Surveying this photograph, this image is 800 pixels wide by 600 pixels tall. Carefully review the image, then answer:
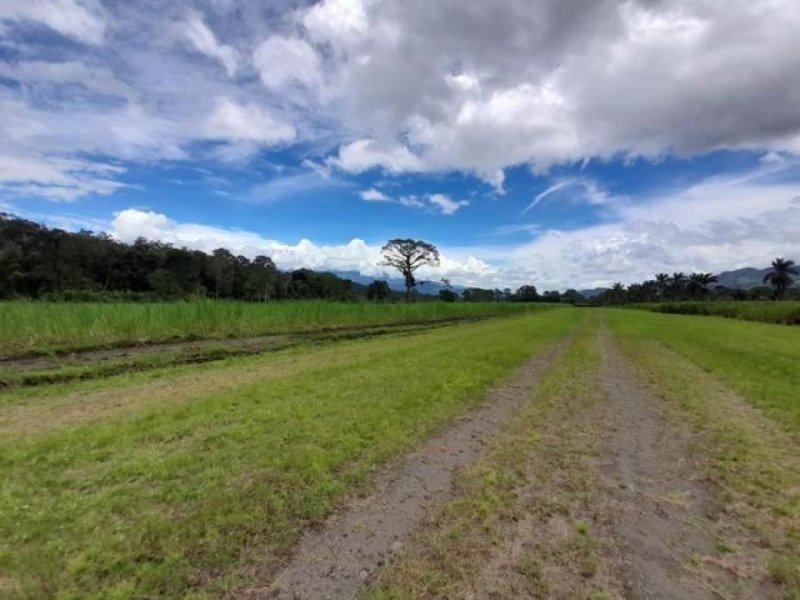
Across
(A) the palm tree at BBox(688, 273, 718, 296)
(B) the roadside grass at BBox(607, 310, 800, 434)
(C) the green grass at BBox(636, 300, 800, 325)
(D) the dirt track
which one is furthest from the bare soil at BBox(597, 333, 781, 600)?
(A) the palm tree at BBox(688, 273, 718, 296)

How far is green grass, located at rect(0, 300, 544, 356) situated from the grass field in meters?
4.91

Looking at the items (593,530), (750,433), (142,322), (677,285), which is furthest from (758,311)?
(677,285)

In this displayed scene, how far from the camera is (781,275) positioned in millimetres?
95062

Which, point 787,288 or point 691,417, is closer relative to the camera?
point 691,417

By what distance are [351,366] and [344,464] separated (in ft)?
19.6

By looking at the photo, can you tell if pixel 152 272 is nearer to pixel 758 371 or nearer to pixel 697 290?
pixel 758 371

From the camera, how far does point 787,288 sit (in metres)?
99.8

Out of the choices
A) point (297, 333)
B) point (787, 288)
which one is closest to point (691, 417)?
point (297, 333)

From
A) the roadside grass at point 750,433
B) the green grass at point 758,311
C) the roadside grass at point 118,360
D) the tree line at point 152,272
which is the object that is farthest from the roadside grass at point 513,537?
the green grass at point 758,311

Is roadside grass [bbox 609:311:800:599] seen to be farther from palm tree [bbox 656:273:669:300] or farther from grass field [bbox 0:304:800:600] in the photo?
palm tree [bbox 656:273:669:300]

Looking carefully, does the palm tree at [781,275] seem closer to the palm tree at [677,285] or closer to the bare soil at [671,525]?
the palm tree at [677,285]

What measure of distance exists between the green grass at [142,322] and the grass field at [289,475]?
193 inches

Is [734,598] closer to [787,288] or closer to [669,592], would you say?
[669,592]

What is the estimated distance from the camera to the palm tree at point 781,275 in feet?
309
